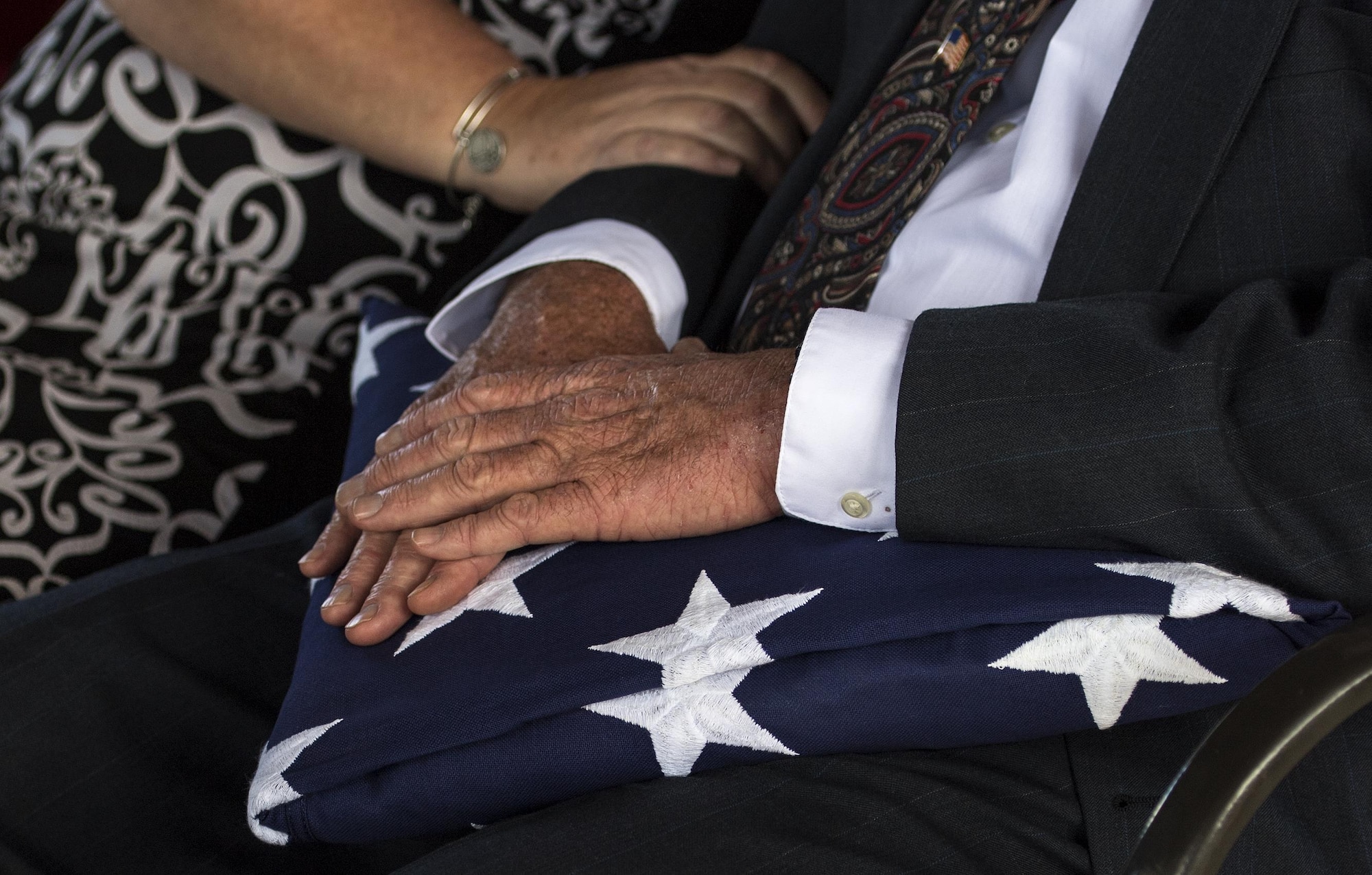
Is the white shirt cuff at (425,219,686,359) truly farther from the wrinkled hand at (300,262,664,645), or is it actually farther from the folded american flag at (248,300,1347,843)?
the folded american flag at (248,300,1347,843)

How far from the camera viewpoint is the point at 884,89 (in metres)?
1.00

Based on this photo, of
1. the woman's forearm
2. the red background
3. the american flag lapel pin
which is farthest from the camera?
the red background

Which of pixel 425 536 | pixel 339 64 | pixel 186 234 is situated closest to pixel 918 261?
pixel 425 536

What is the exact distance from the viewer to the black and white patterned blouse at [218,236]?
1.28m

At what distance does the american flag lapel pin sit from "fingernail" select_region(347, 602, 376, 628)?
0.63m

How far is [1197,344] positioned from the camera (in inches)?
25.1

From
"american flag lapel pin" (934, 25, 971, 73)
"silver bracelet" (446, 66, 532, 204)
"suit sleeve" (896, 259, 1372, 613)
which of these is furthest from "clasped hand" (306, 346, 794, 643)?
"silver bracelet" (446, 66, 532, 204)

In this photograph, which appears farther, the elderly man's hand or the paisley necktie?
the paisley necktie

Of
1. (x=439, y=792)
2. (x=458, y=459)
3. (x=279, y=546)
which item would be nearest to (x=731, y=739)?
(x=439, y=792)

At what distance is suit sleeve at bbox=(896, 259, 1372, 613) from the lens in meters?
0.60

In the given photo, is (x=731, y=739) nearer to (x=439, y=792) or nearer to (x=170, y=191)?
(x=439, y=792)

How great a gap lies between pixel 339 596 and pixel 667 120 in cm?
70

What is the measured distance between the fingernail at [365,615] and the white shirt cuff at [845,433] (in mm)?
284

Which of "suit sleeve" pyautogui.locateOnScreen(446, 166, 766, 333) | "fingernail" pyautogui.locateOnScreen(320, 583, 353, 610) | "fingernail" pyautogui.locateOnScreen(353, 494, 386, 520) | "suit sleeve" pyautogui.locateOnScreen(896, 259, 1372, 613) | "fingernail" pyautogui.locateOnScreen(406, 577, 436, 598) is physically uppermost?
"suit sleeve" pyautogui.locateOnScreen(446, 166, 766, 333)
